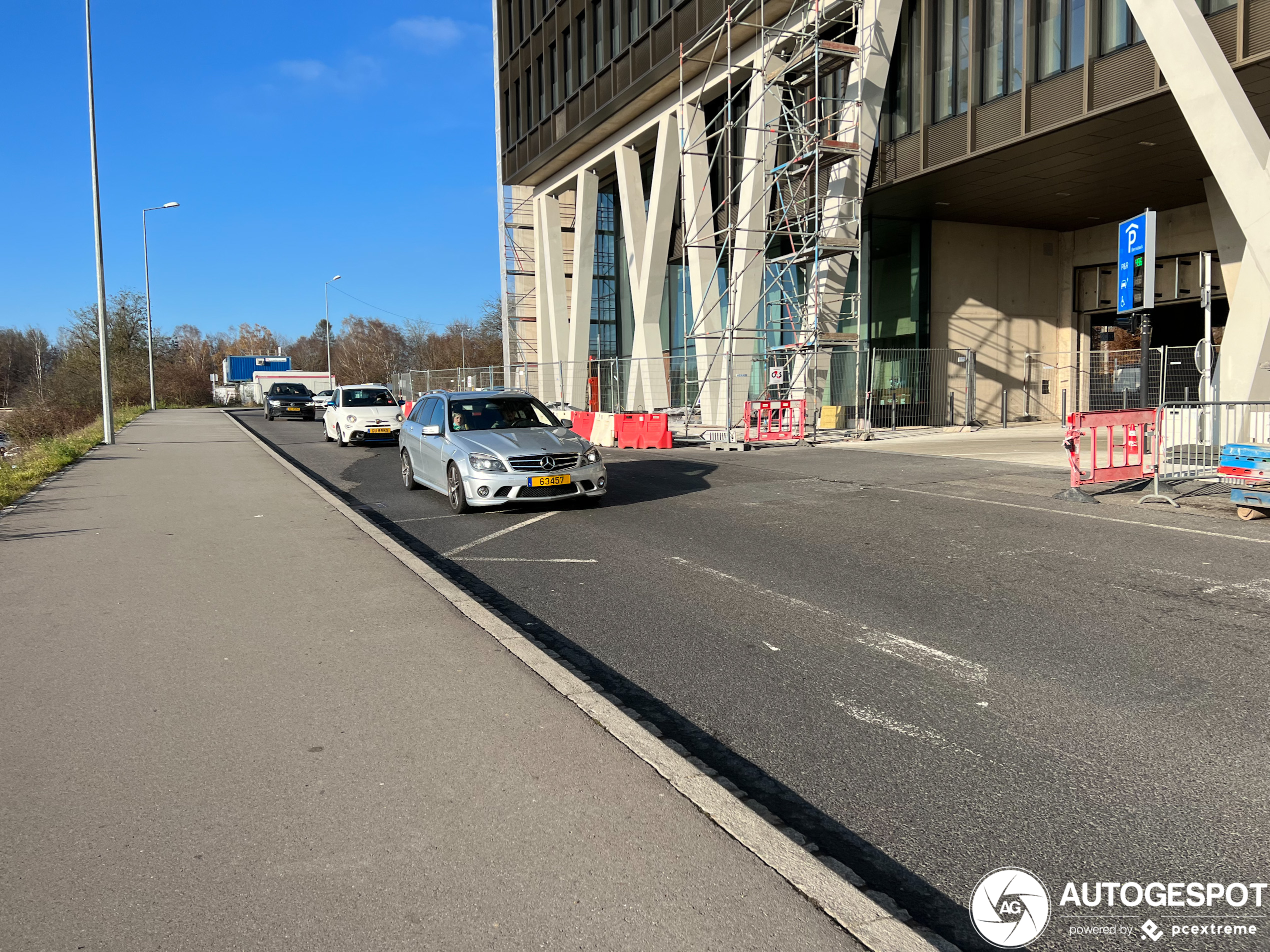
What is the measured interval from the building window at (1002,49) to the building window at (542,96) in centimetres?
2109

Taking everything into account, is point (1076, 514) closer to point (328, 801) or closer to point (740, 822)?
point (740, 822)

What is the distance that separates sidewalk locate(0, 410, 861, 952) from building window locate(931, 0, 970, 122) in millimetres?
19331

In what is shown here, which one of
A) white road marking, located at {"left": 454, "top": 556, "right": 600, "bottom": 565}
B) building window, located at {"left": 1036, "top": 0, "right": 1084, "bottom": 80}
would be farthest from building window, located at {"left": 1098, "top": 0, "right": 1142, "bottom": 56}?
white road marking, located at {"left": 454, "top": 556, "right": 600, "bottom": 565}

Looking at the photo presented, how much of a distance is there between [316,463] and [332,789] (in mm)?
16825

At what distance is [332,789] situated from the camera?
362 centimetres

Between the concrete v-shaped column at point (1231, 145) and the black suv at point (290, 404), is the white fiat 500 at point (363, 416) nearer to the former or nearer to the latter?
the black suv at point (290, 404)

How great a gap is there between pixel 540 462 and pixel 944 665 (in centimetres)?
671

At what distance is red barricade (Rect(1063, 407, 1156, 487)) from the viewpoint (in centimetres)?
1170

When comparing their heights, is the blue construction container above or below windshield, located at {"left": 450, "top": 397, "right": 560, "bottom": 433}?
above

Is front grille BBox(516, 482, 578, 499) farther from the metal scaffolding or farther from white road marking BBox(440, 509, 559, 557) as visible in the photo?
the metal scaffolding

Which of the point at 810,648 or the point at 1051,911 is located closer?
the point at 1051,911

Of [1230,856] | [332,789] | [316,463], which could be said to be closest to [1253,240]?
[1230,856]

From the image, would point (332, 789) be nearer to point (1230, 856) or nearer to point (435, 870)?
point (435, 870)

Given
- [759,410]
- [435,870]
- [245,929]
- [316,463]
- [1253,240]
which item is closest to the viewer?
[245,929]
